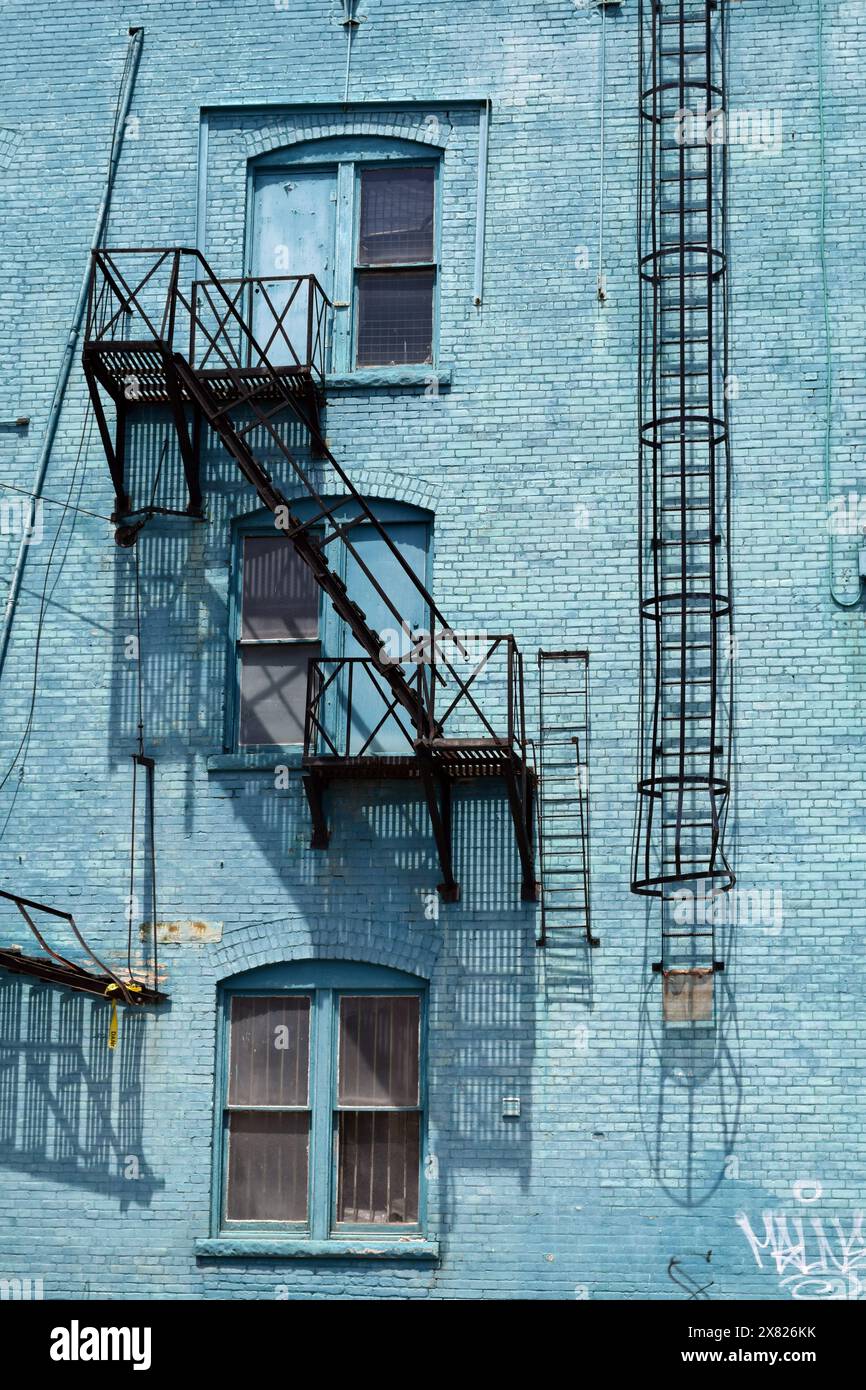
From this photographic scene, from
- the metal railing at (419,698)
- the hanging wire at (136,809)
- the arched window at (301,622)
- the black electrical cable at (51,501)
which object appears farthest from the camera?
the black electrical cable at (51,501)

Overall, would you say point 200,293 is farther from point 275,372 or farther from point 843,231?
point 843,231

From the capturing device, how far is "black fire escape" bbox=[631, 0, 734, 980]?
15.0m

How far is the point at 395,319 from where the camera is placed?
54.0ft

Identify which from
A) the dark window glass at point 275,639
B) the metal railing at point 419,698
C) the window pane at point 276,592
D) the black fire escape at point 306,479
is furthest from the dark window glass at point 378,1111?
the window pane at point 276,592

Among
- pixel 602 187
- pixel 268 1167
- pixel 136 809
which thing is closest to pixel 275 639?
pixel 136 809

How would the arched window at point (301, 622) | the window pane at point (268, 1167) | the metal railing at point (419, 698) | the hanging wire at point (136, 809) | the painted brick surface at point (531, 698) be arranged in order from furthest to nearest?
the arched window at point (301, 622) < the hanging wire at point (136, 809) < the metal railing at point (419, 698) < the window pane at point (268, 1167) < the painted brick surface at point (531, 698)

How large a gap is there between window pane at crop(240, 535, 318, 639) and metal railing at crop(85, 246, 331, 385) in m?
1.48

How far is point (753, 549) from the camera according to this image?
51.1ft

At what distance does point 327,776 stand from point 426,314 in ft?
13.6

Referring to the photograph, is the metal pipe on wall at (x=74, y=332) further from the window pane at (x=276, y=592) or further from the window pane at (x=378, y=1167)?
the window pane at (x=378, y=1167)

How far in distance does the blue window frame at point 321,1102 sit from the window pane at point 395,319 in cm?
511

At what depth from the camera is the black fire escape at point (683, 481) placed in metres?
15.0

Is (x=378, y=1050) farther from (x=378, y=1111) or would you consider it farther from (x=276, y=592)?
(x=276, y=592)

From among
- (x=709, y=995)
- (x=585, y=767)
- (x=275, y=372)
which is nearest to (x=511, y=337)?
(x=275, y=372)
